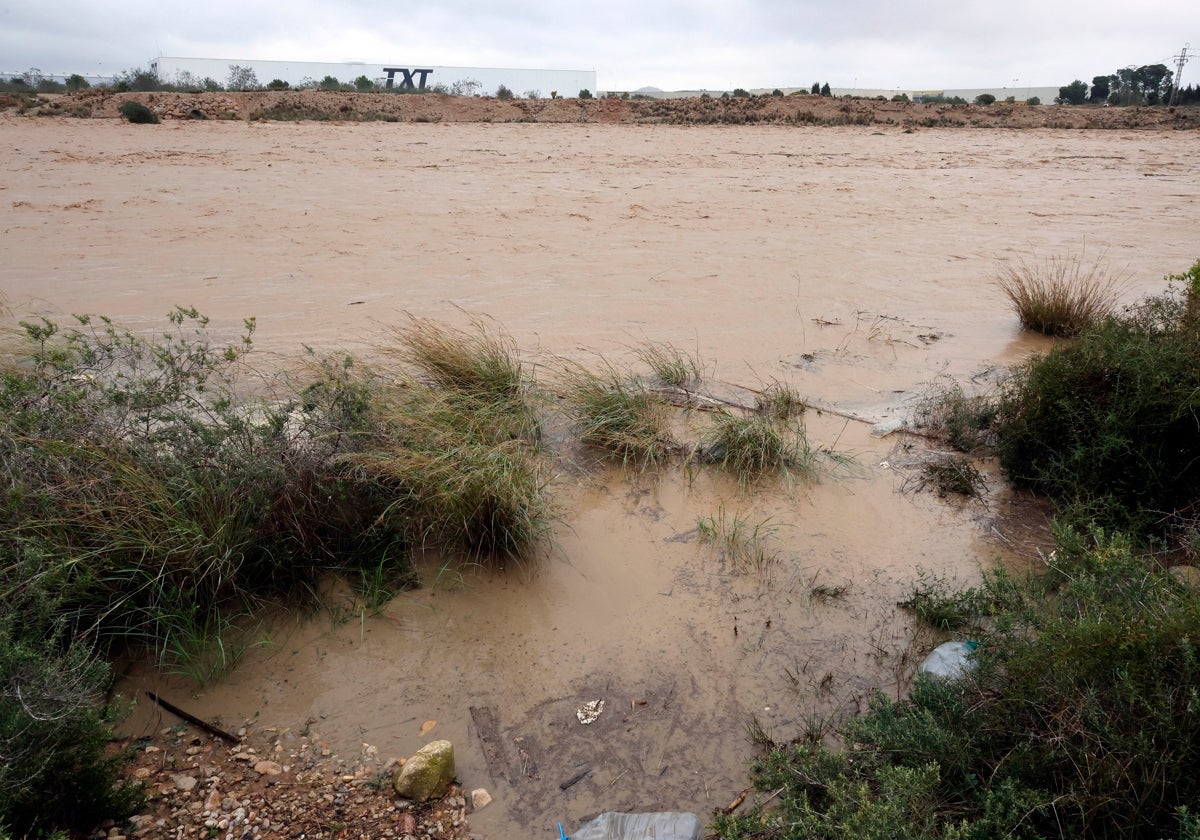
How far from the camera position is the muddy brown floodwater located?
2.65 meters

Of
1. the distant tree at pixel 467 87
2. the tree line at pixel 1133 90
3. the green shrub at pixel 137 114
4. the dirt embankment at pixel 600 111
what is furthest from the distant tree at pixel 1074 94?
the green shrub at pixel 137 114

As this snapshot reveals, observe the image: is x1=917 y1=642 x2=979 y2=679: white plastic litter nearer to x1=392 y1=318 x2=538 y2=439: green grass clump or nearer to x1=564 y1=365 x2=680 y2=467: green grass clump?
x1=564 y1=365 x2=680 y2=467: green grass clump

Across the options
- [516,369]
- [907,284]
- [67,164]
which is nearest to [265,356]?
[516,369]

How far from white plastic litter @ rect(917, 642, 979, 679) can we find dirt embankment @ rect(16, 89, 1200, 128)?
2434 centimetres

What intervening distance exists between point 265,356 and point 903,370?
14.6 feet

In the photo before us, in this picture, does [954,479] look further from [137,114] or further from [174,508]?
[137,114]

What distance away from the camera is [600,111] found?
95.1 ft

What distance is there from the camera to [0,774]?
1.72 metres

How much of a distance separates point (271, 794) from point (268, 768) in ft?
0.35

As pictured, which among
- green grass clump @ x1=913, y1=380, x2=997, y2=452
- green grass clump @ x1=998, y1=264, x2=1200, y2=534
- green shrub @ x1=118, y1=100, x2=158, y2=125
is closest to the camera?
green grass clump @ x1=998, y1=264, x2=1200, y2=534

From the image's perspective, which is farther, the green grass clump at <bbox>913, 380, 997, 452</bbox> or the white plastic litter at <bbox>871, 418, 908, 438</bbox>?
the white plastic litter at <bbox>871, 418, 908, 438</bbox>

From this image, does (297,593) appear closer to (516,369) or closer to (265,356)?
(516,369)

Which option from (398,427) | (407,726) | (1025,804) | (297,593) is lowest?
(407,726)

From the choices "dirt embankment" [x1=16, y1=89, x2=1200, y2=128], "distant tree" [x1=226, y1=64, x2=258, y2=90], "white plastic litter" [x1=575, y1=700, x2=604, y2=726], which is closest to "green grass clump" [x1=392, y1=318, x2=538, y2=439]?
"white plastic litter" [x1=575, y1=700, x2=604, y2=726]
